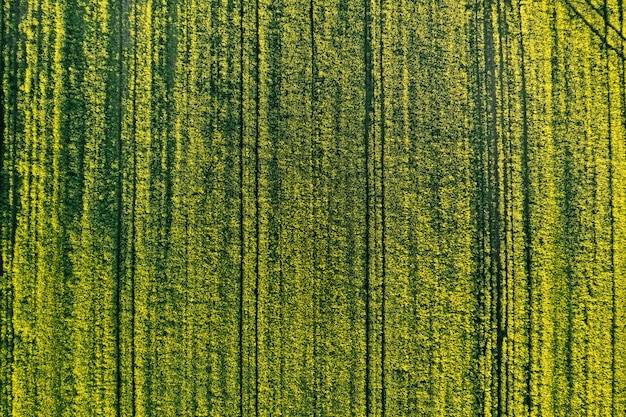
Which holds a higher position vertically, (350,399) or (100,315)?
(100,315)

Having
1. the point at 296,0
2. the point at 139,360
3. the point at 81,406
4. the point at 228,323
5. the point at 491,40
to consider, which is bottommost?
the point at 81,406

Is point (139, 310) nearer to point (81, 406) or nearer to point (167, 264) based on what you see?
point (167, 264)

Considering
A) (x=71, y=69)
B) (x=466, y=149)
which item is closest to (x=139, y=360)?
(x=71, y=69)

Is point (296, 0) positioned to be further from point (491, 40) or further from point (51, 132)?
point (51, 132)

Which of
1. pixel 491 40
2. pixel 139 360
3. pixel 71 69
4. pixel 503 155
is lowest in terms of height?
pixel 139 360

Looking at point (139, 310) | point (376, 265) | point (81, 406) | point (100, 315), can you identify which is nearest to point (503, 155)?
point (376, 265)

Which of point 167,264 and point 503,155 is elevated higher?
point 503,155
